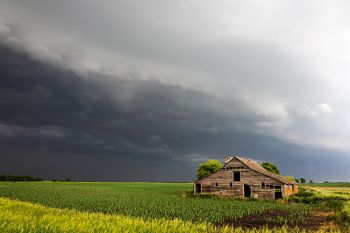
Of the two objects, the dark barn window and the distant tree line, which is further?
the distant tree line

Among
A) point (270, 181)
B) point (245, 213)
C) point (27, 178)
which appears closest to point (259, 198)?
point (270, 181)

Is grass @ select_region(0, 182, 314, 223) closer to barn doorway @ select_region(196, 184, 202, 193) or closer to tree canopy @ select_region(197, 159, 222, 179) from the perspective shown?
barn doorway @ select_region(196, 184, 202, 193)

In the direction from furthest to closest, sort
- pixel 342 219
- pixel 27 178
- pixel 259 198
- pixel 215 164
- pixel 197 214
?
pixel 27 178 → pixel 215 164 → pixel 259 198 → pixel 197 214 → pixel 342 219

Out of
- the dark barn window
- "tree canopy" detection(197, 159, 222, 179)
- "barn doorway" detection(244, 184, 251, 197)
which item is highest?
"tree canopy" detection(197, 159, 222, 179)

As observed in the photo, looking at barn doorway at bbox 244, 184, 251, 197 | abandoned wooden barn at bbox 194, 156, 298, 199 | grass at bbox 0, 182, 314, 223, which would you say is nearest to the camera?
grass at bbox 0, 182, 314, 223

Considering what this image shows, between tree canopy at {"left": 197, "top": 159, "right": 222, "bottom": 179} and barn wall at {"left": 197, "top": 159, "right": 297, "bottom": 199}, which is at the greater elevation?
tree canopy at {"left": 197, "top": 159, "right": 222, "bottom": 179}

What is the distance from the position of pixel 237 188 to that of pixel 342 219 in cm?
3258

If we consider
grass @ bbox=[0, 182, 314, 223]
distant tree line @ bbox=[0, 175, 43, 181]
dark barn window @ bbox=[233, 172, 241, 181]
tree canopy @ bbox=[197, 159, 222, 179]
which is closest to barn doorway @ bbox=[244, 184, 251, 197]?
dark barn window @ bbox=[233, 172, 241, 181]

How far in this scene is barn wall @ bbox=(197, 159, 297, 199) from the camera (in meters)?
60.2

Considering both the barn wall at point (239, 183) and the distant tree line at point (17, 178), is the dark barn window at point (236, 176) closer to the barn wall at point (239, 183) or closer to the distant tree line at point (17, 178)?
the barn wall at point (239, 183)

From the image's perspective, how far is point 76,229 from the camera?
13.6 metres

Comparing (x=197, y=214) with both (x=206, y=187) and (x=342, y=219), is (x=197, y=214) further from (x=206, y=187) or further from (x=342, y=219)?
(x=206, y=187)

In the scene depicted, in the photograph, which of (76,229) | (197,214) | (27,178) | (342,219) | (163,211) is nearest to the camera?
(76,229)

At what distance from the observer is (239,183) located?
6272 centimetres
